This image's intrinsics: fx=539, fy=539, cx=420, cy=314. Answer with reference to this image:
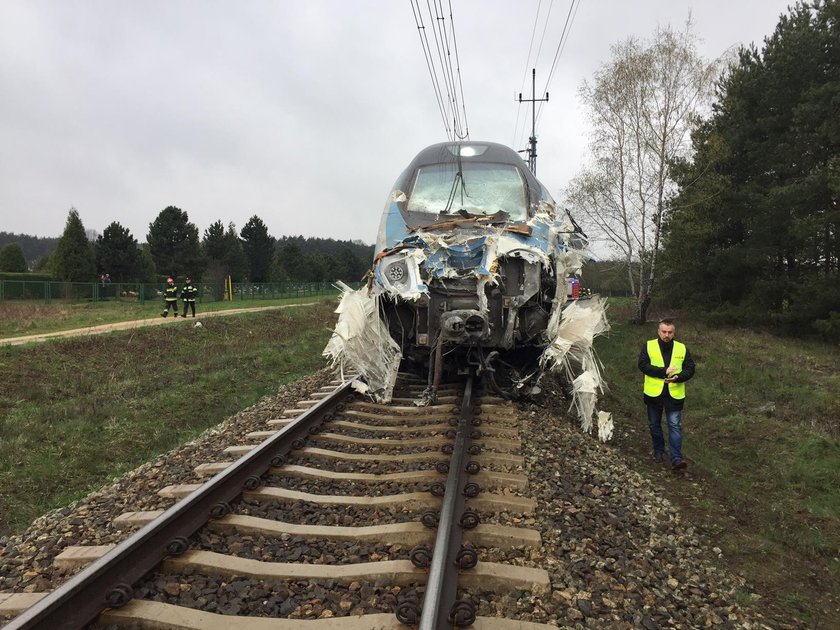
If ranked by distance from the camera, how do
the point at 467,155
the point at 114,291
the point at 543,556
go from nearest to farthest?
the point at 543,556 → the point at 467,155 → the point at 114,291

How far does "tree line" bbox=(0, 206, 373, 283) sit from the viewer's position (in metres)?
35.4

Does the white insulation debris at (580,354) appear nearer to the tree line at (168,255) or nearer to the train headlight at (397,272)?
the train headlight at (397,272)

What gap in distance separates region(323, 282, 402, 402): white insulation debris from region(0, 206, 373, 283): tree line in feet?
118

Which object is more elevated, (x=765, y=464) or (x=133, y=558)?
(x=133, y=558)

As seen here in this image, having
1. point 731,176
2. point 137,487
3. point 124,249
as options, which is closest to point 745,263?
point 731,176

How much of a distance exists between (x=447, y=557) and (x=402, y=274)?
12.1ft

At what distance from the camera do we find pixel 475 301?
586 cm

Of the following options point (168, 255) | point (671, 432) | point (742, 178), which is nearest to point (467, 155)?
point (671, 432)

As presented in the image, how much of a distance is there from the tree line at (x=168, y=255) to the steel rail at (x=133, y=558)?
37.9m

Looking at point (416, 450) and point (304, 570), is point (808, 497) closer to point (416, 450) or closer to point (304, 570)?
point (416, 450)

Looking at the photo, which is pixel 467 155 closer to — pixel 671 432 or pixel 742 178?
pixel 671 432

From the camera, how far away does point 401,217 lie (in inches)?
271

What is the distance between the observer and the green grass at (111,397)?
18.3ft

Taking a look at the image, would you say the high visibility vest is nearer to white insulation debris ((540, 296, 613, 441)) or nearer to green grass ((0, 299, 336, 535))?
white insulation debris ((540, 296, 613, 441))
